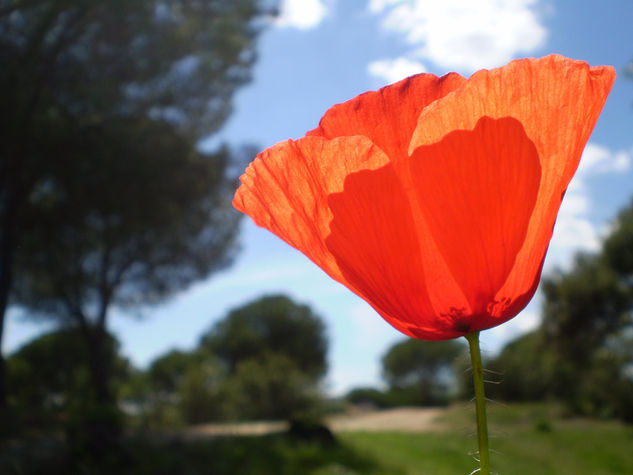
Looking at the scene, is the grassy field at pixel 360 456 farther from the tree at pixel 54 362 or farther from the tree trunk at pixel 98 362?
the tree at pixel 54 362

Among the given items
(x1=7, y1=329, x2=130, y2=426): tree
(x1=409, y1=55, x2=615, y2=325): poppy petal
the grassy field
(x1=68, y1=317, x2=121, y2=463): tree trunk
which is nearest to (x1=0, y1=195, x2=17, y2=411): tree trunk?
(x1=68, y1=317, x2=121, y2=463): tree trunk

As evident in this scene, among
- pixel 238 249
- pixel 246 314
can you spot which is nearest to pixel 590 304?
pixel 238 249

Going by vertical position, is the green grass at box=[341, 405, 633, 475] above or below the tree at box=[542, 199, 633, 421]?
below

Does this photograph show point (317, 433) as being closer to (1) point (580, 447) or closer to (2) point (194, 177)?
(1) point (580, 447)

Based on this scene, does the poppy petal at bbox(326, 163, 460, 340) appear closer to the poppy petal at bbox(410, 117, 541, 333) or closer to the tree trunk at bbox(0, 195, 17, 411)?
the poppy petal at bbox(410, 117, 541, 333)

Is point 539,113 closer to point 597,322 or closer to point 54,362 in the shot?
point 597,322
